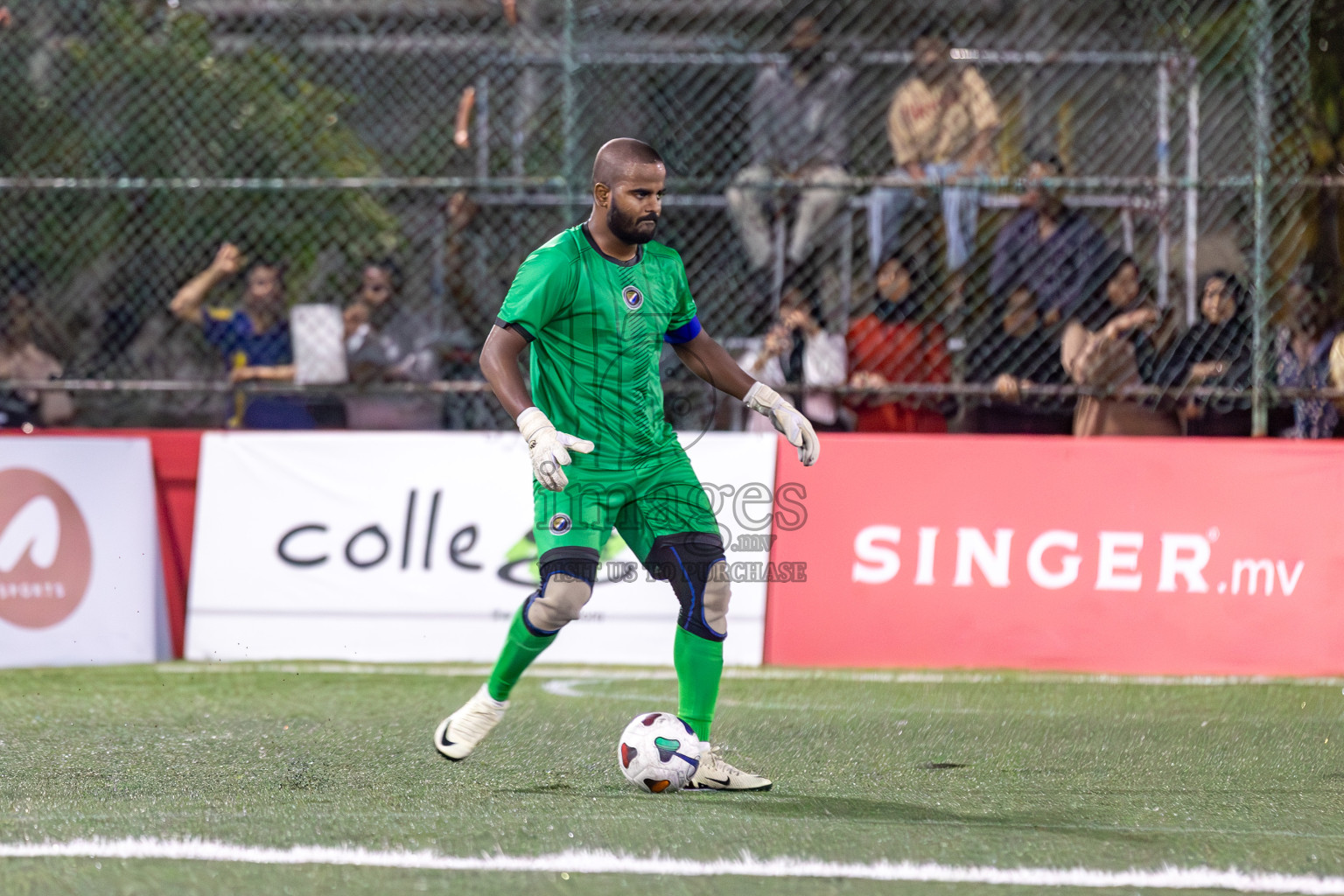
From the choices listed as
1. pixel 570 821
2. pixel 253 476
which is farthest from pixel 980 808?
pixel 253 476

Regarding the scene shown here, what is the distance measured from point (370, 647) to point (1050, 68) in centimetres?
535

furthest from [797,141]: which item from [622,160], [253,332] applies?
[622,160]

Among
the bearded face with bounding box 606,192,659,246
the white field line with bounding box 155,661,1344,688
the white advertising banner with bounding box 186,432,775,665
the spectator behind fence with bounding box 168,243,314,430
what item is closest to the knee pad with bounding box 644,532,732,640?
the bearded face with bounding box 606,192,659,246

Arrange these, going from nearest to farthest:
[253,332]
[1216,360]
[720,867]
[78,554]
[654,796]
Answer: [720,867] → [654,796] → [78,554] → [1216,360] → [253,332]

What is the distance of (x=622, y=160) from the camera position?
4.93 m

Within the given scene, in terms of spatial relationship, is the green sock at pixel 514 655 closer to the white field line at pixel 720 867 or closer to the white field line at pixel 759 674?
the white field line at pixel 720 867

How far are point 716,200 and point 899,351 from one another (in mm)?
1443

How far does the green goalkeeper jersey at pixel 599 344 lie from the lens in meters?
5.00

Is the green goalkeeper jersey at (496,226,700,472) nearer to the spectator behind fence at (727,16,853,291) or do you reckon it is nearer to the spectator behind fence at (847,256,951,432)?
the spectator behind fence at (847,256,951,432)

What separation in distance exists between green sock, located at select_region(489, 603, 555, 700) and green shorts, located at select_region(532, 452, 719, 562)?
27 centimetres

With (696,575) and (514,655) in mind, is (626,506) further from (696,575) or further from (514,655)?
(514,655)

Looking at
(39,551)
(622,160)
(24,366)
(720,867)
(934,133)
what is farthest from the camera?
(24,366)

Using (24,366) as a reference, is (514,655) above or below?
below

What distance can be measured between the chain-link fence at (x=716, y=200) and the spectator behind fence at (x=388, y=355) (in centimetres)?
2
